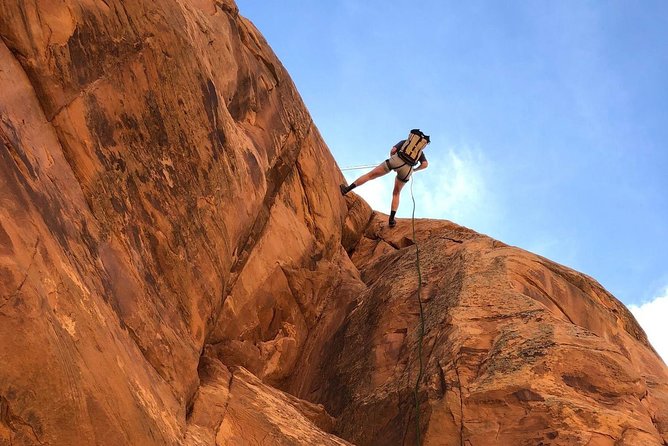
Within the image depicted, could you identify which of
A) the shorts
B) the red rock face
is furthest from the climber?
the red rock face

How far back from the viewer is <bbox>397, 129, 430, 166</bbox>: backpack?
19.7 metres

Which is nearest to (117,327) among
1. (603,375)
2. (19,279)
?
(19,279)

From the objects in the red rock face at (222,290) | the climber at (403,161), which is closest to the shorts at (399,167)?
the climber at (403,161)

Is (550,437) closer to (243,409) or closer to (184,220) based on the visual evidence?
(243,409)

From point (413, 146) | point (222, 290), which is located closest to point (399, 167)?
point (413, 146)

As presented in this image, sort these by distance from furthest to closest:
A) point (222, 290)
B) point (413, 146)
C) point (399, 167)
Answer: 1. point (399, 167)
2. point (413, 146)
3. point (222, 290)

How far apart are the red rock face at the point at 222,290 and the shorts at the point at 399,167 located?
2.09 meters

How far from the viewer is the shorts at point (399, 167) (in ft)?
65.8

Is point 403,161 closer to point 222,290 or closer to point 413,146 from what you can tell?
point 413,146

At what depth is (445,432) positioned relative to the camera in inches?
466

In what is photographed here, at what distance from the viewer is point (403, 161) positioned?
20.0 metres

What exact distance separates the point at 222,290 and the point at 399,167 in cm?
977

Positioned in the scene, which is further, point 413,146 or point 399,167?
point 399,167

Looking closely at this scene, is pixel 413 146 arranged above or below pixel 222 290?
above
